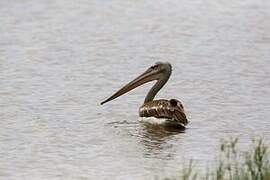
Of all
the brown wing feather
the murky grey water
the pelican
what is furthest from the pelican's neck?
the brown wing feather

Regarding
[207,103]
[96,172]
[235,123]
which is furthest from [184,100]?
[96,172]

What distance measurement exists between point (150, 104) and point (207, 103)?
0.93 m

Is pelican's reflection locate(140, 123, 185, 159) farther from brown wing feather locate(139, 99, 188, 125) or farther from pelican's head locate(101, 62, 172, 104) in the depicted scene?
pelican's head locate(101, 62, 172, 104)

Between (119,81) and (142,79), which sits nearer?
(142,79)

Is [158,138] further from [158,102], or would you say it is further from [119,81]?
[119,81]

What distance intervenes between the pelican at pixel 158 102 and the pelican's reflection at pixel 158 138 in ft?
0.26

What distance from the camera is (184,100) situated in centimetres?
1325

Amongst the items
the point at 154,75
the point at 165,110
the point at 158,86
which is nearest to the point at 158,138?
the point at 165,110

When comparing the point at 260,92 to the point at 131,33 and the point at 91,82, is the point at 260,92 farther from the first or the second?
the point at 131,33

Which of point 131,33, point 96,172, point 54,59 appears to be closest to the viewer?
point 96,172

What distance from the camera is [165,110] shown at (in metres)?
12.1

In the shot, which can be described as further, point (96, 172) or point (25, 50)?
point (25, 50)

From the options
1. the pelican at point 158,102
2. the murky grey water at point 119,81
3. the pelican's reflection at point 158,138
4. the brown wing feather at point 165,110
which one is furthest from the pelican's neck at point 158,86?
the pelican's reflection at point 158,138

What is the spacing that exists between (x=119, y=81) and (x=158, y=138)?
2.60m
